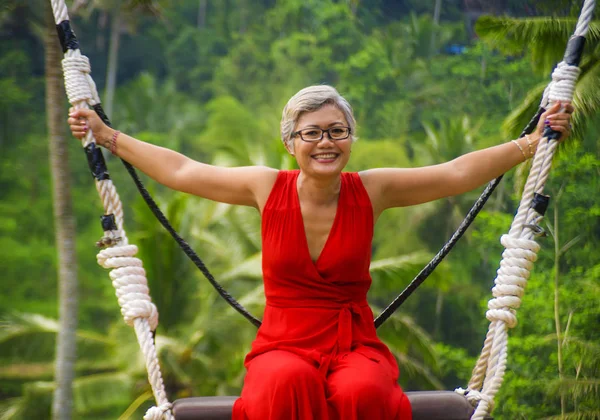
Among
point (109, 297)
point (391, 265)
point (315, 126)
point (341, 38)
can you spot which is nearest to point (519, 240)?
point (315, 126)

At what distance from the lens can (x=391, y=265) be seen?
10.5 m

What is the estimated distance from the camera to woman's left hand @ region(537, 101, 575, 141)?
2.29m

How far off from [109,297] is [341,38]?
9.42 metres

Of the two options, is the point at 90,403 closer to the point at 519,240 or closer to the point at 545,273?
the point at 545,273

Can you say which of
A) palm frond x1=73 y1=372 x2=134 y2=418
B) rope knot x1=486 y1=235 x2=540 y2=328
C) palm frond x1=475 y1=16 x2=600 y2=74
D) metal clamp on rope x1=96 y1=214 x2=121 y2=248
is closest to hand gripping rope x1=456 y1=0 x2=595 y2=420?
rope knot x1=486 y1=235 x2=540 y2=328

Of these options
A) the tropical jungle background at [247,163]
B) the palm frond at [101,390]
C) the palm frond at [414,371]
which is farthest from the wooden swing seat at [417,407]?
the palm frond at [414,371]

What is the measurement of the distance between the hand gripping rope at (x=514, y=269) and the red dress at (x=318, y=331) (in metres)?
0.24

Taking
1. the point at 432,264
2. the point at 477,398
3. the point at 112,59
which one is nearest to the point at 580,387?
the point at 432,264

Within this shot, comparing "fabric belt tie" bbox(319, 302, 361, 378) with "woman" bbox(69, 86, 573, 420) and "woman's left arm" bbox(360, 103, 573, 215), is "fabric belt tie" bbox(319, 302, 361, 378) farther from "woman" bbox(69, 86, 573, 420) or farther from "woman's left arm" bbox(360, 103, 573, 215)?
"woman's left arm" bbox(360, 103, 573, 215)

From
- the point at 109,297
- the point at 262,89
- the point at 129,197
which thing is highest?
the point at 262,89

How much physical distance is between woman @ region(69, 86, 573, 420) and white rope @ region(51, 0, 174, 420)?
9 cm

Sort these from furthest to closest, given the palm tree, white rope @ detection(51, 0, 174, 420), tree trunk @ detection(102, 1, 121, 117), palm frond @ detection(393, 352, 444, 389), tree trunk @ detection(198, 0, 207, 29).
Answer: tree trunk @ detection(198, 0, 207, 29)
tree trunk @ detection(102, 1, 121, 117)
palm frond @ detection(393, 352, 444, 389)
the palm tree
white rope @ detection(51, 0, 174, 420)

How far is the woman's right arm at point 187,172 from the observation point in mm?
2211

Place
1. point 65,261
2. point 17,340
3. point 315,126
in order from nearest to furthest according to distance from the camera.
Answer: point 315,126 → point 65,261 → point 17,340
